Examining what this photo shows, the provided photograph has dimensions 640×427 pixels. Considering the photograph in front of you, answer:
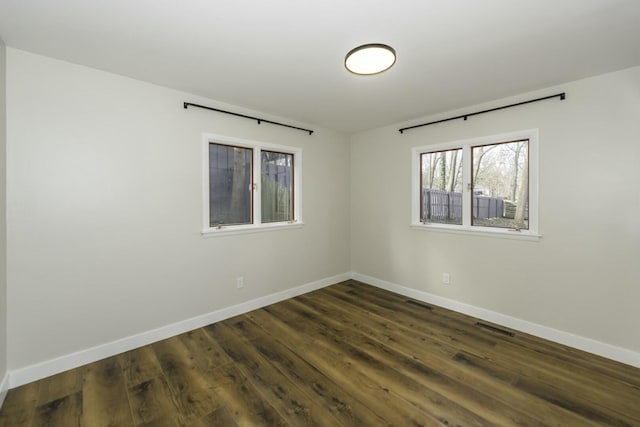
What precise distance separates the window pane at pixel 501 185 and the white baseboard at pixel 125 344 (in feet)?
8.67

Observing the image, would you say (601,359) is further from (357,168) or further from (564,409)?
(357,168)

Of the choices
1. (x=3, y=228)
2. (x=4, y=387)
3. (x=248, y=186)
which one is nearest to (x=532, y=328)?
(x=248, y=186)

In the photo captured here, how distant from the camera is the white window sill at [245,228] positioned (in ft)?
9.83

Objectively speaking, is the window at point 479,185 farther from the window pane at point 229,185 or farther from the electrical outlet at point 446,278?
the window pane at point 229,185

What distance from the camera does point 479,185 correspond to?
321cm

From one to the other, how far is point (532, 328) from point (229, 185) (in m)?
3.54

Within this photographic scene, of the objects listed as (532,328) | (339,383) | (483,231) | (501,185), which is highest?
(501,185)

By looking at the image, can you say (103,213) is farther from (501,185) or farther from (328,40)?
(501,185)

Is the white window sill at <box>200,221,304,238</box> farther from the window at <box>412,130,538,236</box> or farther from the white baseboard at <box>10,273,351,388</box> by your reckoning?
the window at <box>412,130,538,236</box>

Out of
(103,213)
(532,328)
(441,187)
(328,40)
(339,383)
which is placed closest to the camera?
(328,40)

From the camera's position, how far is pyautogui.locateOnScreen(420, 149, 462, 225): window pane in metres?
3.39

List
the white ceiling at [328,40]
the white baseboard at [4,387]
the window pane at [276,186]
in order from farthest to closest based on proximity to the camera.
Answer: the window pane at [276,186] < the white baseboard at [4,387] < the white ceiling at [328,40]

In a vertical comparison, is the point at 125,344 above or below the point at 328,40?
below

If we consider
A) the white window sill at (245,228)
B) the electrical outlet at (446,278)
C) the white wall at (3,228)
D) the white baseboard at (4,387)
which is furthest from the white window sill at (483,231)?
the white baseboard at (4,387)
